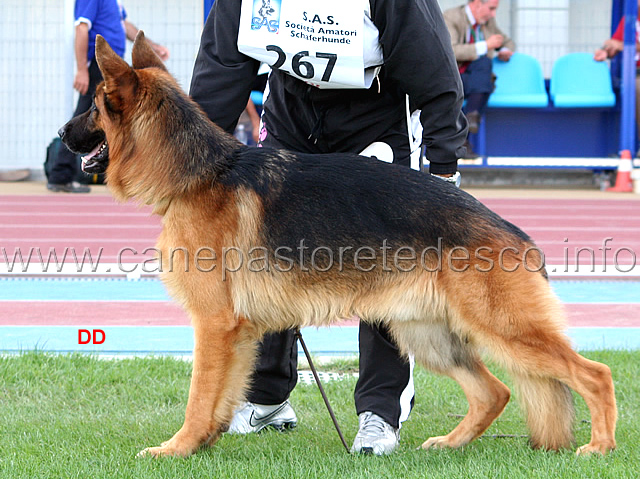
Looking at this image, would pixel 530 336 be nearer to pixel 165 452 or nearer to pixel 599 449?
pixel 599 449

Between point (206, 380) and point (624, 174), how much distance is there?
11.1m

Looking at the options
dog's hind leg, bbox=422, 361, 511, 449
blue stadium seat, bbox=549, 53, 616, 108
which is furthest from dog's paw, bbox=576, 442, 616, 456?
blue stadium seat, bbox=549, 53, 616, 108

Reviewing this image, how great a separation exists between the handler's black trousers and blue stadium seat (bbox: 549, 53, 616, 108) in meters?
10.9

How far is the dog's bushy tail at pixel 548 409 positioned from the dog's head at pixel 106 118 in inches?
73.8

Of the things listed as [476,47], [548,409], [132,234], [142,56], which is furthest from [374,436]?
[476,47]

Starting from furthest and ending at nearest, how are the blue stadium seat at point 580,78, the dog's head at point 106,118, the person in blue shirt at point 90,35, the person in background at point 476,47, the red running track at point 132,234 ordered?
1. the blue stadium seat at point 580,78
2. the person in background at point 476,47
3. the person in blue shirt at point 90,35
4. the red running track at point 132,234
5. the dog's head at point 106,118

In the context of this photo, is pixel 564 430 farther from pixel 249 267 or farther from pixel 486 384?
pixel 249 267

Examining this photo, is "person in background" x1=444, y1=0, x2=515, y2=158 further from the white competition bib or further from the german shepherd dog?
the german shepherd dog

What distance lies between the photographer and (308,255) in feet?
10.6

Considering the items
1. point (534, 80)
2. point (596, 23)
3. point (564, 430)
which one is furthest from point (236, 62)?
point (596, 23)

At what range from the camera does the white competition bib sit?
11.1ft

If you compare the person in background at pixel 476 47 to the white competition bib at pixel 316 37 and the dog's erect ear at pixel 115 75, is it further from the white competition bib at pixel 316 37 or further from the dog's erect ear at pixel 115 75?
the dog's erect ear at pixel 115 75

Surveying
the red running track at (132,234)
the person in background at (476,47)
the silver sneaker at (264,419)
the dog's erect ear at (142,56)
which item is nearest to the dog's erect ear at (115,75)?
the dog's erect ear at (142,56)

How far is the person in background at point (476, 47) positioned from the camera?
40.7 feet
